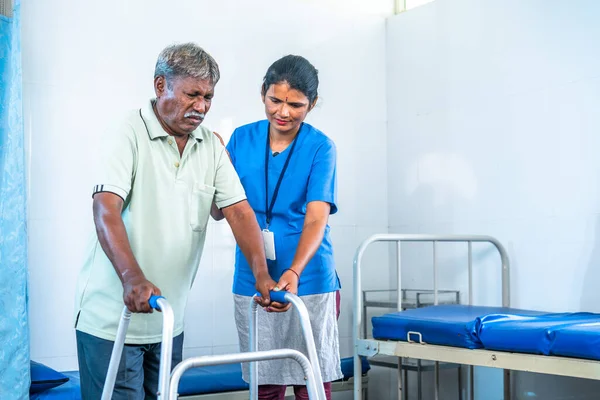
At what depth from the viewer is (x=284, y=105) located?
8.23 ft

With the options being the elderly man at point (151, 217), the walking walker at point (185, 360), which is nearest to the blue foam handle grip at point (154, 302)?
the walking walker at point (185, 360)

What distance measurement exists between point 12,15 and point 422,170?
2.50 meters

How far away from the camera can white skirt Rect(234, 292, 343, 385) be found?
250cm

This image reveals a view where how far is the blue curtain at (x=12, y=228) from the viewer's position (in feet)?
11.1

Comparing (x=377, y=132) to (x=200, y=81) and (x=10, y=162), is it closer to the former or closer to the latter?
(x=10, y=162)

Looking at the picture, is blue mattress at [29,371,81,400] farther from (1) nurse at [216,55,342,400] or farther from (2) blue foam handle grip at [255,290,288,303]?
(2) blue foam handle grip at [255,290,288,303]

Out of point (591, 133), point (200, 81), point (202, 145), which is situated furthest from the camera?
point (591, 133)

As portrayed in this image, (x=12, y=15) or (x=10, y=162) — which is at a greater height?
(x=12, y=15)

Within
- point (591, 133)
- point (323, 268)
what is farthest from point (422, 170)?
point (323, 268)

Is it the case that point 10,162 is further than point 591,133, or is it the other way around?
point 591,133

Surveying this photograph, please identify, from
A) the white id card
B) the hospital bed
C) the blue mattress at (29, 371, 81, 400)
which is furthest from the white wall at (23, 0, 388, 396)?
the white id card

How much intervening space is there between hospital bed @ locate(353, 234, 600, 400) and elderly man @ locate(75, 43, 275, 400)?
48.7 inches

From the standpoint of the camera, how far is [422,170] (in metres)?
4.79

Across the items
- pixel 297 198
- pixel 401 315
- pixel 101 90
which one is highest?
pixel 101 90
